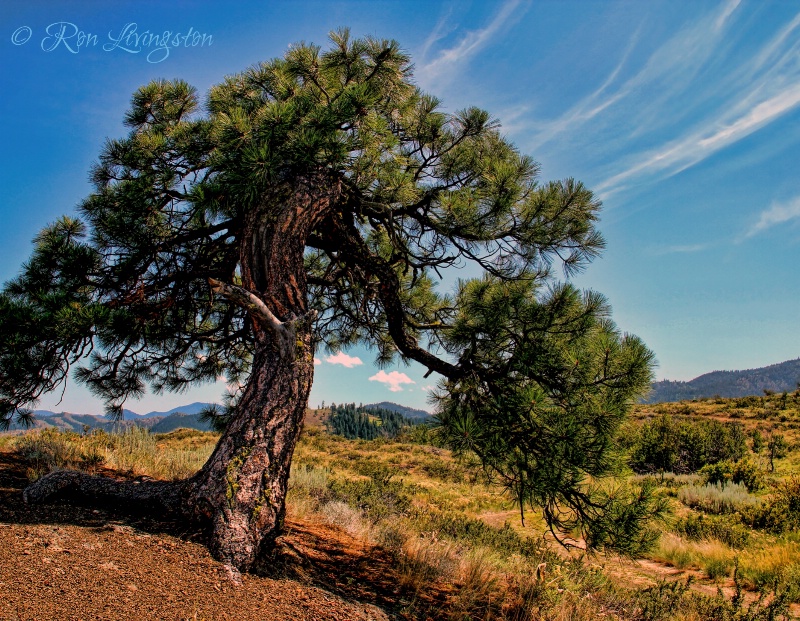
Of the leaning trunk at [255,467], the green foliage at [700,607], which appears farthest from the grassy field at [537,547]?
the leaning trunk at [255,467]

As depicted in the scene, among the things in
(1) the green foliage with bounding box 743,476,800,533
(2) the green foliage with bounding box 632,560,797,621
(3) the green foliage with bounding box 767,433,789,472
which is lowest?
(3) the green foliage with bounding box 767,433,789,472

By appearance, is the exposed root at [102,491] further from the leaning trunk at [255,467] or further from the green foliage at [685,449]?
the green foliage at [685,449]

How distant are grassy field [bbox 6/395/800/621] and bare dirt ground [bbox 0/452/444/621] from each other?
0.69 metres

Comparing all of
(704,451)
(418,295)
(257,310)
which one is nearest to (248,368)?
(418,295)

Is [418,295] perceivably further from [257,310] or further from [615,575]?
[615,575]

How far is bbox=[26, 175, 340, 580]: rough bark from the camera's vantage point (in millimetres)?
3016

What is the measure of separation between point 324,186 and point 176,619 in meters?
3.36

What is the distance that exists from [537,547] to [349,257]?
555cm

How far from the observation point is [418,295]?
5.54m

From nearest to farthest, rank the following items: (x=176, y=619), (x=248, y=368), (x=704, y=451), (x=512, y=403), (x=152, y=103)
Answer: (x=176, y=619) → (x=512, y=403) → (x=152, y=103) → (x=248, y=368) → (x=704, y=451)

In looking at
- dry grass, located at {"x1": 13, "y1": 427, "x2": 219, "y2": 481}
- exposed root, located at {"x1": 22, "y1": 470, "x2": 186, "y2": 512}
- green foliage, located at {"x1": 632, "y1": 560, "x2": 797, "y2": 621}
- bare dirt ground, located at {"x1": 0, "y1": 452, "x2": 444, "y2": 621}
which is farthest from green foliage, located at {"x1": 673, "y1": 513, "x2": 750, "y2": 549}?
exposed root, located at {"x1": 22, "y1": 470, "x2": 186, "y2": 512}

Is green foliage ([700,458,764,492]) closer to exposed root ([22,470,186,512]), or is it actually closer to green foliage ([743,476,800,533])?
green foliage ([743,476,800,533])

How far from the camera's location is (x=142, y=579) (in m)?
2.40

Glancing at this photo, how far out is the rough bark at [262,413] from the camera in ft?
9.89
